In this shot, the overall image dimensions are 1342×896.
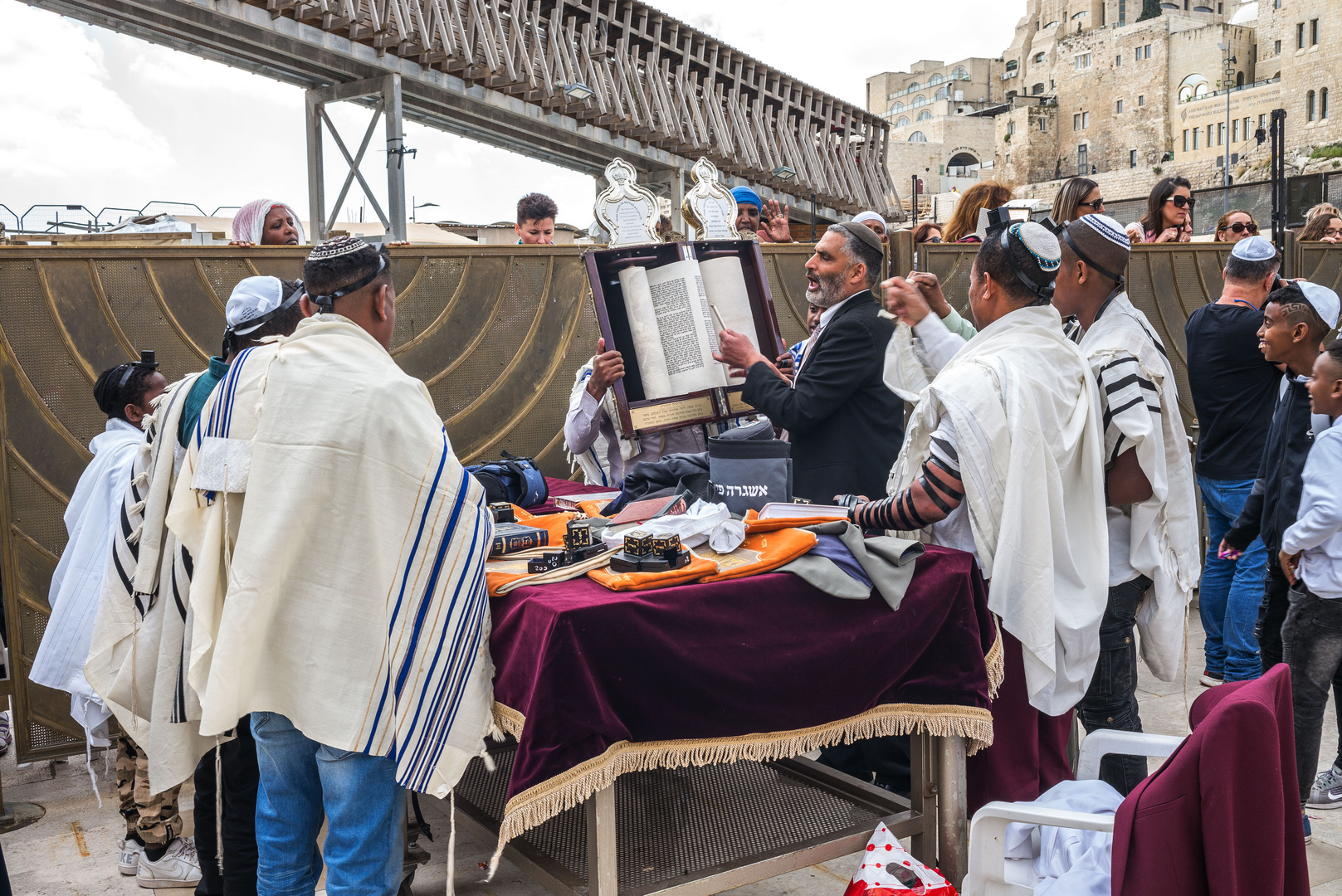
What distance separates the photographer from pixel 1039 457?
264 cm

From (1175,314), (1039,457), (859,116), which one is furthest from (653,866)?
(859,116)

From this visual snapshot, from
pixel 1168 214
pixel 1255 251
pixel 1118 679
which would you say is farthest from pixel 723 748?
pixel 1168 214

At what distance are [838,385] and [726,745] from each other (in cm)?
133

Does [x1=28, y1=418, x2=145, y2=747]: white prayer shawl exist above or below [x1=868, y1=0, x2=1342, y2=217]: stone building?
below

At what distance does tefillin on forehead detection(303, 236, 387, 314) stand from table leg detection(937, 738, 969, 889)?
6.27 ft

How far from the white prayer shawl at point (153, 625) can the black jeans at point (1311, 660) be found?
11.2ft

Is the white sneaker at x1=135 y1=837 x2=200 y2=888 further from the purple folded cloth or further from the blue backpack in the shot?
the purple folded cloth

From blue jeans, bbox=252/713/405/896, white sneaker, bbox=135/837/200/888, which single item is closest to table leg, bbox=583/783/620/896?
blue jeans, bbox=252/713/405/896

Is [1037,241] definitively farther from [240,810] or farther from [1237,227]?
[1237,227]

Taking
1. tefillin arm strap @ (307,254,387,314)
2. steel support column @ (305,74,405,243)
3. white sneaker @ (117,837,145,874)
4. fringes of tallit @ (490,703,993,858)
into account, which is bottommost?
white sneaker @ (117,837,145,874)

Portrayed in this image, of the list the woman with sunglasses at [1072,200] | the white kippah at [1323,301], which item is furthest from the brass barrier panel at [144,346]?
the white kippah at [1323,301]

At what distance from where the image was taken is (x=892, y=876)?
2.46 metres

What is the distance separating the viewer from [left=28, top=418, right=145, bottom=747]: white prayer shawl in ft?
11.7

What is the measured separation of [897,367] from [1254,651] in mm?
2680
